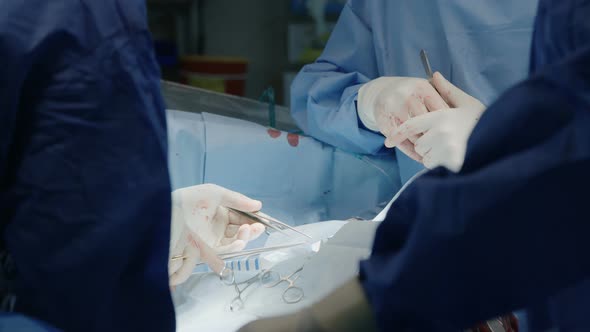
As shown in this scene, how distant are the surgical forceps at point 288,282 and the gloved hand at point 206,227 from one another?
0.08 meters

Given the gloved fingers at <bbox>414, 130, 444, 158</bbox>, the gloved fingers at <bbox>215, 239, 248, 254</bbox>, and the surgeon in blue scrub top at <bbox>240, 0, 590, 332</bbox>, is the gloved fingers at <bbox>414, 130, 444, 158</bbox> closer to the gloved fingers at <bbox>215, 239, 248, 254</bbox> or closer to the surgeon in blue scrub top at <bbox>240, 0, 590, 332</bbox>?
the gloved fingers at <bbox>215, 239, 248, 254</bbox>

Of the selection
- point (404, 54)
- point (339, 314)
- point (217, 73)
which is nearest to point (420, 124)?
point (404, 54)

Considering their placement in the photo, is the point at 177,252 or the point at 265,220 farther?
the point at 265,220

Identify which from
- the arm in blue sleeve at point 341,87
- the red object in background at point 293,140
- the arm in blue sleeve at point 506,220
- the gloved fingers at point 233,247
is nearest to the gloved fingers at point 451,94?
the arm in blue sleeve at point 341,87

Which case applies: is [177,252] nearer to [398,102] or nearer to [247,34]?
[398,102]

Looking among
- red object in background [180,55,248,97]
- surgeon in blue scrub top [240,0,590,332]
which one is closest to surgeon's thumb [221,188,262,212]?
surgeon in blue scrub top [240,0,590,332]

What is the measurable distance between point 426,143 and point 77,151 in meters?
0.68

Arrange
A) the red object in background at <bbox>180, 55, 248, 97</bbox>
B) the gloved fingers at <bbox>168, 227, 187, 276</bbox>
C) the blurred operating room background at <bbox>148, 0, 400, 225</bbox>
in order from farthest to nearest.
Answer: the red object in background at <bbox>180, 55, 248, 97</bbox> < the blurred operating room background at <bbox>148, 0, 400, 225</bbox> < the gloved fingers at <bbox>168, 227, 187, 276</bbox>

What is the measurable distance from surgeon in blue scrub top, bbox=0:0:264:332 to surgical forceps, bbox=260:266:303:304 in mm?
404

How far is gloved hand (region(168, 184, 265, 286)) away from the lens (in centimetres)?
98

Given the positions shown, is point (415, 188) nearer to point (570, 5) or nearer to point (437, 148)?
point (570, 5)

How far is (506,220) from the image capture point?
19.5 inches

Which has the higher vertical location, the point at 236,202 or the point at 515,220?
the point at 515,220

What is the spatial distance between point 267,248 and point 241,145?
0.37 meters
